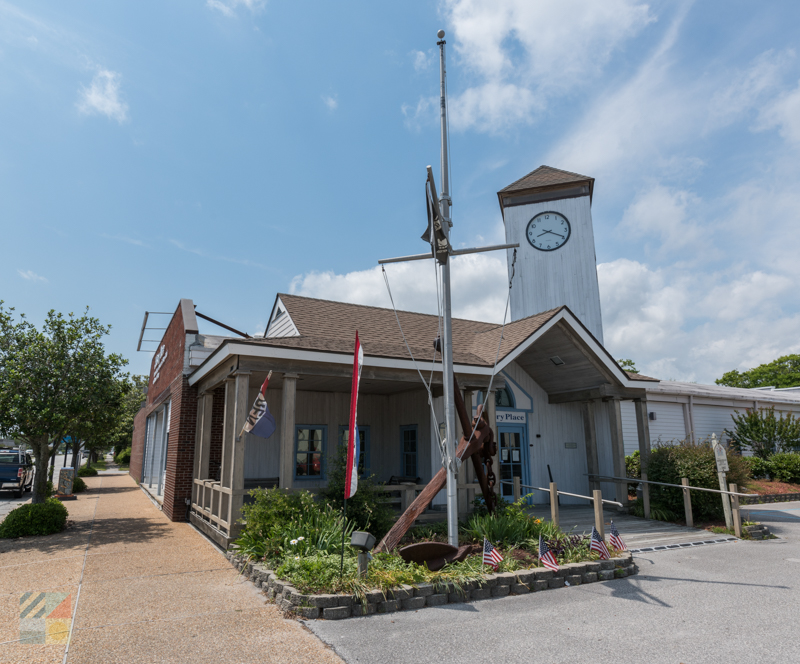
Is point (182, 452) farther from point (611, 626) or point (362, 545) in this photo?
point (611, 626)

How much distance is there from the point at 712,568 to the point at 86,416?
1190 centimetres

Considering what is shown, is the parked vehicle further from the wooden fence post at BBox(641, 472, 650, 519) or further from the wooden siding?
the wooden siding

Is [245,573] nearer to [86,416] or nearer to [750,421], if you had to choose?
[86,416]

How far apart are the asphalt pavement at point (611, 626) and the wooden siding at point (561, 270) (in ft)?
53.5

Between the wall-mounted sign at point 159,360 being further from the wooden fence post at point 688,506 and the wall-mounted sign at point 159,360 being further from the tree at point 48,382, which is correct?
the wooden fence post at point 688,506

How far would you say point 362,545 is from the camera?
6.05m

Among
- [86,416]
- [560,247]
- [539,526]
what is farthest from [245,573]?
[560,247]

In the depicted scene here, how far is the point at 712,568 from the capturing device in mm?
7867

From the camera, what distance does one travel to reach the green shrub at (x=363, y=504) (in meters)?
8.62

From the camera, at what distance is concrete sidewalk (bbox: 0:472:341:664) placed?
15.4 feet

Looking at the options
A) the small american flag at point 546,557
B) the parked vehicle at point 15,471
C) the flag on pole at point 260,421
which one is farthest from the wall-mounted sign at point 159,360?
the small american flag at point 546,557

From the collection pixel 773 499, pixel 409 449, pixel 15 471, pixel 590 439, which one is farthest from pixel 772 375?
pixel 15 471

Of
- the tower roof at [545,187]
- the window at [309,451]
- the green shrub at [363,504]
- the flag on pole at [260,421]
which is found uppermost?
the tower roof at [545,187]

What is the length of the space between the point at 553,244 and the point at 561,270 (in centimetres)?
134
